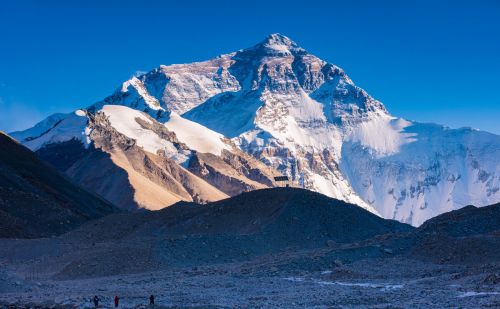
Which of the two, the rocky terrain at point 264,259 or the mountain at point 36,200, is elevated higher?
the mountain at point 36,200

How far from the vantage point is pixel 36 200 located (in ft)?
313

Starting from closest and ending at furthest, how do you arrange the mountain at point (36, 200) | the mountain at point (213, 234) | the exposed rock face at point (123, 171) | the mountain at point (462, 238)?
the mountain at point (462, 238), the mountain at point (213, 234), the mountain at point (36, 200), the exposed rock face at point (123, 171)

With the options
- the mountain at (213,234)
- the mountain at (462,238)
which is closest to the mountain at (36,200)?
the mountain at (213,234)

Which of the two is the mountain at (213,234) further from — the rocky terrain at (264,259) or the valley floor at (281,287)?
the valley floor at (281,287)

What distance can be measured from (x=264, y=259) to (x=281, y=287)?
12.4m

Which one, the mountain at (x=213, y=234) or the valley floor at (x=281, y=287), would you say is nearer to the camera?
the valley floor at (x=281, y=287)

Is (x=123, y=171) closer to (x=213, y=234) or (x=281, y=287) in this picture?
(x=213, y=234)

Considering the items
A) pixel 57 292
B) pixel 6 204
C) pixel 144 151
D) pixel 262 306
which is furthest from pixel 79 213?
pixel 144 151

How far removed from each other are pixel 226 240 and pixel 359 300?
2506cm

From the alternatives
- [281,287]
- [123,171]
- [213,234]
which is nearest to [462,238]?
[281,287]

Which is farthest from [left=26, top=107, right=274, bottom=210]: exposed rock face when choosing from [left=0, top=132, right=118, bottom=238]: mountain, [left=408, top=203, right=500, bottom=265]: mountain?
[left=408, top=203, right=500, bottom=265]: mountain

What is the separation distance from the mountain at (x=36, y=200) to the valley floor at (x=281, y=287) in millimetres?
30055

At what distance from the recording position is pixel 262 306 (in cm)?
3784

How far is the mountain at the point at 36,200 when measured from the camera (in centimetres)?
8850
